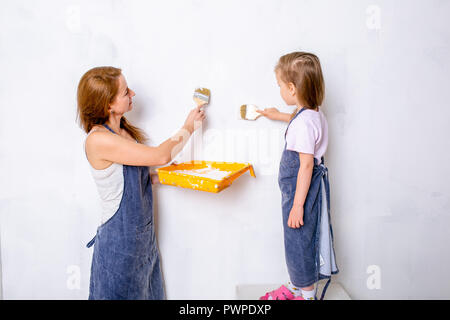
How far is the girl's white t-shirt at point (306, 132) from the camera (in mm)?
857

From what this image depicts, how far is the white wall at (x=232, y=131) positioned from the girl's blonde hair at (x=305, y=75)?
13cm

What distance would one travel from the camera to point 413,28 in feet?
3.43

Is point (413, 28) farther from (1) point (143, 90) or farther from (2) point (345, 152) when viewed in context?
(1) point (143, 90)

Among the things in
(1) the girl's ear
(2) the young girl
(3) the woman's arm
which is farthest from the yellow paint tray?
(1) the girl's ear

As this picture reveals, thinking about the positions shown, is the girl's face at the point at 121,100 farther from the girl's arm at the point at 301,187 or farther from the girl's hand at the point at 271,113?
the girl's arm at the point at 301,187

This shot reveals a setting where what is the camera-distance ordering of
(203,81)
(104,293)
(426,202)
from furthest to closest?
(426,202) < (203,81) < (104,293)

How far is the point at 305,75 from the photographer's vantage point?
0.87 metres

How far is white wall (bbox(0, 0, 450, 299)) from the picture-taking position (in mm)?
1012

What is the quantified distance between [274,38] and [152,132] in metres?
0.54

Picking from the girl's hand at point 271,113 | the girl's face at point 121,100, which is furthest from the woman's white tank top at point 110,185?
the girl's hand at point 271,113

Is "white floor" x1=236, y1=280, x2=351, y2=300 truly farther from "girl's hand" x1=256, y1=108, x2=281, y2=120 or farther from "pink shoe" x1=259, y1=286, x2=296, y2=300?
"girl's hand" x1=256, y1=108, x2=281, y2=120

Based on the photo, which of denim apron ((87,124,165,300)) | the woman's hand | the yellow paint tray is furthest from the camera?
the woman's hand

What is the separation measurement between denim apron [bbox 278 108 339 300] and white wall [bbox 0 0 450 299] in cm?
14
